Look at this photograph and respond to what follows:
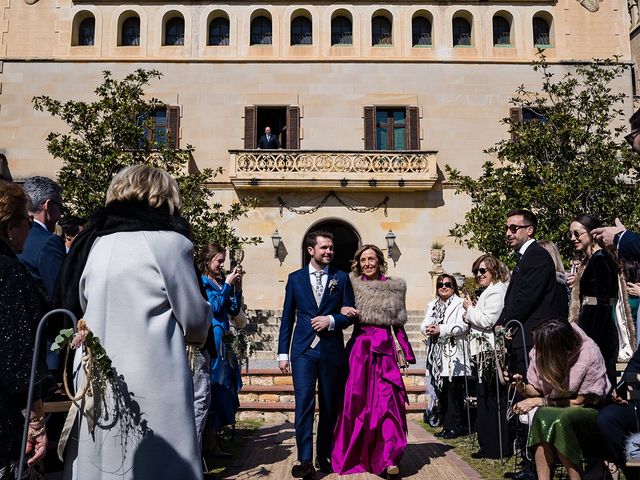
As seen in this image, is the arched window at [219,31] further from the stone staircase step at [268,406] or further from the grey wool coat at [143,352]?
the grey wool coat at [143,352]

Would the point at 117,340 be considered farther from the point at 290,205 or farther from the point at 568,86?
the point at 290,205

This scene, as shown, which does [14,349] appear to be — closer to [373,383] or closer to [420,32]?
[373,383]

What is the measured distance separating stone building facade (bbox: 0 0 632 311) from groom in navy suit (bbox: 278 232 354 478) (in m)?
16.6

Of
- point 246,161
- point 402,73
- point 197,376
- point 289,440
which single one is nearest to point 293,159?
point 246,161

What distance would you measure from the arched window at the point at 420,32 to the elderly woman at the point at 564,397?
21.5 meters

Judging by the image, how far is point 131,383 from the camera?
10.5 feet

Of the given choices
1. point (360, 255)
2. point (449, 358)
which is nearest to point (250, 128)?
point (449, 358)

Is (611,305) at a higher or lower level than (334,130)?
lower

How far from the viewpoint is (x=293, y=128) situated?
79.3 feet

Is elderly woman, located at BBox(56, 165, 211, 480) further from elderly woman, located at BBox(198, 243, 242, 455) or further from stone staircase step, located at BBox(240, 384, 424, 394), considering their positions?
stone staircase step, located at BBox(240, 384, 424, 394)

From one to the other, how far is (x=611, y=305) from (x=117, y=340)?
190 inches

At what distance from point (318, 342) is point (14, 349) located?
3.90 meters

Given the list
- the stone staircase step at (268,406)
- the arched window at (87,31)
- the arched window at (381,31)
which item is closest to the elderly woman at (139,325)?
the stone staircase step at (268,406)

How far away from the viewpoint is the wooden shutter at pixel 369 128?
24250mm
